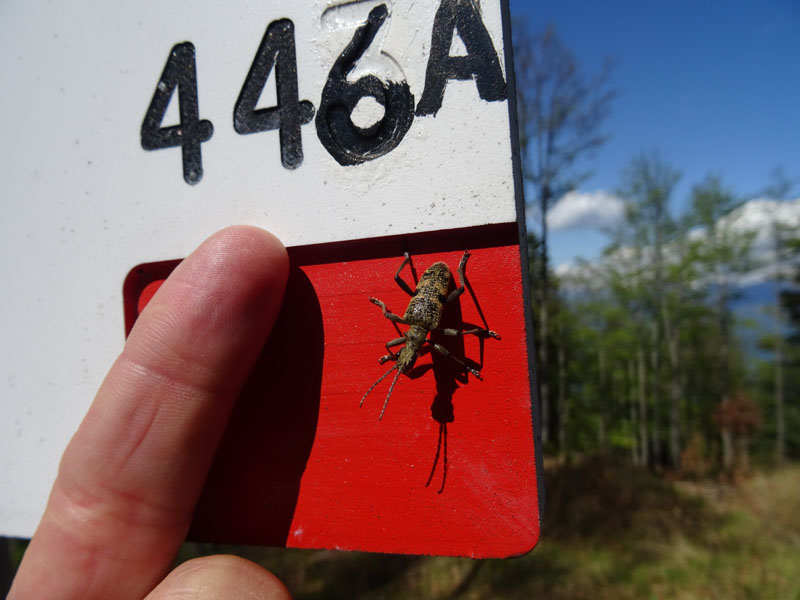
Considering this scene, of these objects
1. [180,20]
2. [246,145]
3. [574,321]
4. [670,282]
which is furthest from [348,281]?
[670,282]

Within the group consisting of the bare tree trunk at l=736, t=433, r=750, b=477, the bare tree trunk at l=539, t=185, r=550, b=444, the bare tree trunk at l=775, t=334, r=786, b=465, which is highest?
the bare tree trunk at l=539, t=185, r=550, b=444

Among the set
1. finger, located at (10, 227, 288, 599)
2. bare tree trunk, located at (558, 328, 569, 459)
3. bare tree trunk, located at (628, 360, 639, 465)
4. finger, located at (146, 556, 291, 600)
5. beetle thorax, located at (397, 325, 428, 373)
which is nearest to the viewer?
finger, located at (146, 556, 291, 600)

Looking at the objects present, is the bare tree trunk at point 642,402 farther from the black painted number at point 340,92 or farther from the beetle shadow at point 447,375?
the black painted number at point 340,92

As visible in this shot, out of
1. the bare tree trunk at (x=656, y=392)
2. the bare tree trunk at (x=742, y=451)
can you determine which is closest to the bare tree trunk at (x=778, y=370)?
the bare tree trunk at (x=742, y=451)

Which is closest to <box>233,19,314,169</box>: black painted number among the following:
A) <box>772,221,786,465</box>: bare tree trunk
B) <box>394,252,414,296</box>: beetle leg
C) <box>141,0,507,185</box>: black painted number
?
<box>141,0,507,185</box>: black painted number

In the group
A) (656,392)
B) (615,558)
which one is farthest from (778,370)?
(615,558)

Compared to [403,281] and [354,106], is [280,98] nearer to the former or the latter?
[354,106]

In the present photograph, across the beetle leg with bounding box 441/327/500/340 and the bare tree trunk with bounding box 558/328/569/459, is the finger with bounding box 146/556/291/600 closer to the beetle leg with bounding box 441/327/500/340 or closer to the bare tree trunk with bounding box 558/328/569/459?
the beetle leg with bounding box 441/327/500/340
